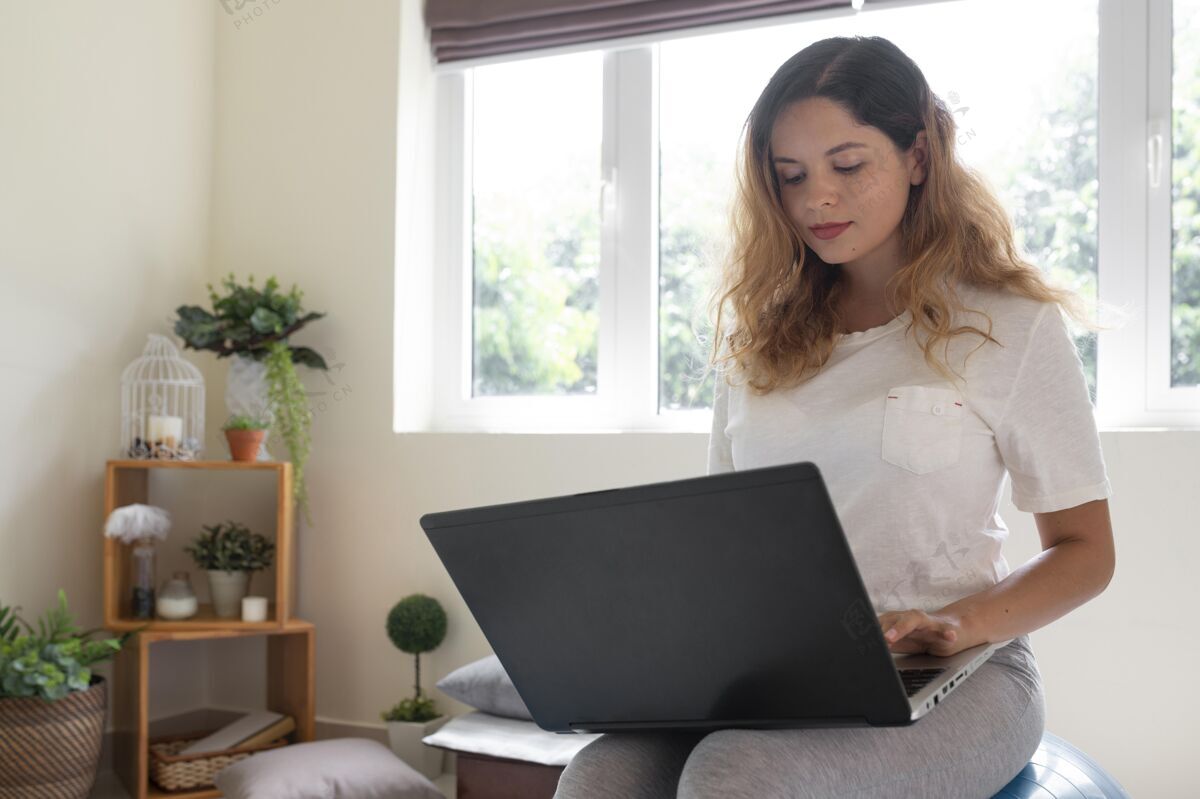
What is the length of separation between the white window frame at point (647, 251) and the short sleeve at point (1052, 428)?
1140mm

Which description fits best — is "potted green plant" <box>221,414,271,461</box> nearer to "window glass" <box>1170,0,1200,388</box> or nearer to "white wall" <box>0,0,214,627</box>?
"white wall" <box>0,0,214,627</box>

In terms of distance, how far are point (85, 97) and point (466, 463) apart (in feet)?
4.02

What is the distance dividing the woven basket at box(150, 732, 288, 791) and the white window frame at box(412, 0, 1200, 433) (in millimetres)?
929

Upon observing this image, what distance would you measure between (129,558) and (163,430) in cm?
33

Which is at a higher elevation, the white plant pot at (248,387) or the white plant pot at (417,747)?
the white plant pot at (248,387)

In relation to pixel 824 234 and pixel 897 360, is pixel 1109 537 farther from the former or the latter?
pixel 824 234

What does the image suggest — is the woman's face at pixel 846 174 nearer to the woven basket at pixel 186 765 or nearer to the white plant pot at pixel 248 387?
the white plant pot at pixel 248 387

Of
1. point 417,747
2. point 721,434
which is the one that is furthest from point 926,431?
point 417,747

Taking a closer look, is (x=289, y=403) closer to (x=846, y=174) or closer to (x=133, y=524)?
(x=133, y=524)

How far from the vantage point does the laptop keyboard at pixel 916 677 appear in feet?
2.93

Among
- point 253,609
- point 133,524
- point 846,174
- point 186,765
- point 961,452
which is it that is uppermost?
point 846,174

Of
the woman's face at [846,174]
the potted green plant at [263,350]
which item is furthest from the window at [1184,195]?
the potted green plant at [263,350]

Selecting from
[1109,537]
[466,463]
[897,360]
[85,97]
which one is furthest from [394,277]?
[1109,537]

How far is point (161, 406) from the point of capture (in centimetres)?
270
